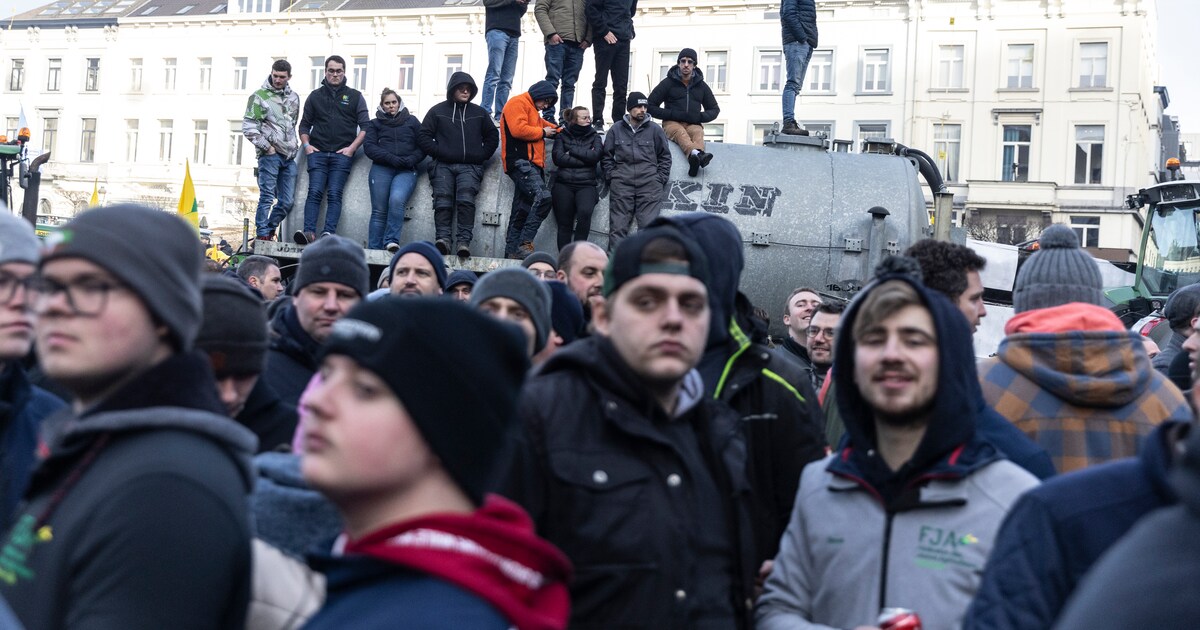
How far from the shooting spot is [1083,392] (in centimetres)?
410

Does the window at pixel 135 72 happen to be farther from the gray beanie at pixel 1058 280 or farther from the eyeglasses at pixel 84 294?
the eyeglasses at pixel 84 294

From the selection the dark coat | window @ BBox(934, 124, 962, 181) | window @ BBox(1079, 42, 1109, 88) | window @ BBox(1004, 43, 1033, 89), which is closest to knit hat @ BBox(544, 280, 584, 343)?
the dark coat

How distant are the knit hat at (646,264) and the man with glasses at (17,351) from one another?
161 centimetres

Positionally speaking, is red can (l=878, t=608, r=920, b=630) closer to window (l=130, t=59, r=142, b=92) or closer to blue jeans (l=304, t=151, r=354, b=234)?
blue jeans (l=304, t=151, r=354, b=234)

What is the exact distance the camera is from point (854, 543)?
136 inches

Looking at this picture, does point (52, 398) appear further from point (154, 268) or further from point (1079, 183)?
point (1079, 183)

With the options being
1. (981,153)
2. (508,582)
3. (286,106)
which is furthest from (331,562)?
(981,153)

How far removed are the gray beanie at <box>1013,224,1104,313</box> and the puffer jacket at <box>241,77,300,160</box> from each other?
887 centimetres

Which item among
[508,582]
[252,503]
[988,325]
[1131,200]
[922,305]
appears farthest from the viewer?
[1131,200]

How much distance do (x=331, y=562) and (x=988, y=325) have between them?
15.2m

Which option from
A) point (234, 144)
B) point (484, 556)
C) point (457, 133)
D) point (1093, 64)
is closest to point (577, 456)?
point (484, 556)

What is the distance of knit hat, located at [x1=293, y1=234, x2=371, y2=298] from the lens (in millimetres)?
5617

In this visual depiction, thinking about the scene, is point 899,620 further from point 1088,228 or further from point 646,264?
point 1088,228

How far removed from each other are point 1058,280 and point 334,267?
9.98 ft
